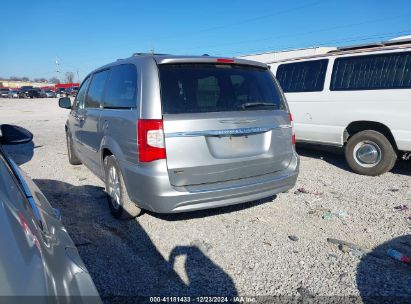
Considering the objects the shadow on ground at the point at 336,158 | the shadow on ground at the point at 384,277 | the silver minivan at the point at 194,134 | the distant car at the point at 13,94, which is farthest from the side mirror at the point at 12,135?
the distant car at the point at 13,94

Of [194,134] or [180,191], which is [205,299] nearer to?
[180,191]

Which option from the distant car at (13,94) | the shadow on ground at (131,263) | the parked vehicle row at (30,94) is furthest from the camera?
the distant car at (13,94)

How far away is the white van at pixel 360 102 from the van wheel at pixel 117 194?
4100 millimetres

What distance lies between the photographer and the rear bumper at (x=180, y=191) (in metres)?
3.16

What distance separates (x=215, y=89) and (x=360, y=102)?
3.43 meters

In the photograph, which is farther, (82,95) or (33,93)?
(33,93)

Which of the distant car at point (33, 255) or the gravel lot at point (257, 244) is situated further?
the gravel lot at point (257, 244)

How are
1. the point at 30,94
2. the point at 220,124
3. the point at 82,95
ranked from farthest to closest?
the point at 30,94, the point at 82,95, the point at 220,124

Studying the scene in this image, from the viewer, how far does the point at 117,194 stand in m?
4.00

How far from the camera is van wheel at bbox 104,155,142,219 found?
3.83m

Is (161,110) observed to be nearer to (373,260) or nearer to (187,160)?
(187,160)

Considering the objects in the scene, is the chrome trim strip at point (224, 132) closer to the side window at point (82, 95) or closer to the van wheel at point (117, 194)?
the van wheel at point (117, 194)

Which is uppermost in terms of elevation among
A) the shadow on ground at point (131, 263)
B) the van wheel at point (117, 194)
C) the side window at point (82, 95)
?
the side window at point (82, 95)

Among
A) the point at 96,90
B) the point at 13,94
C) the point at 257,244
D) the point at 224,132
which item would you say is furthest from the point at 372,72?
the point at 13,94
